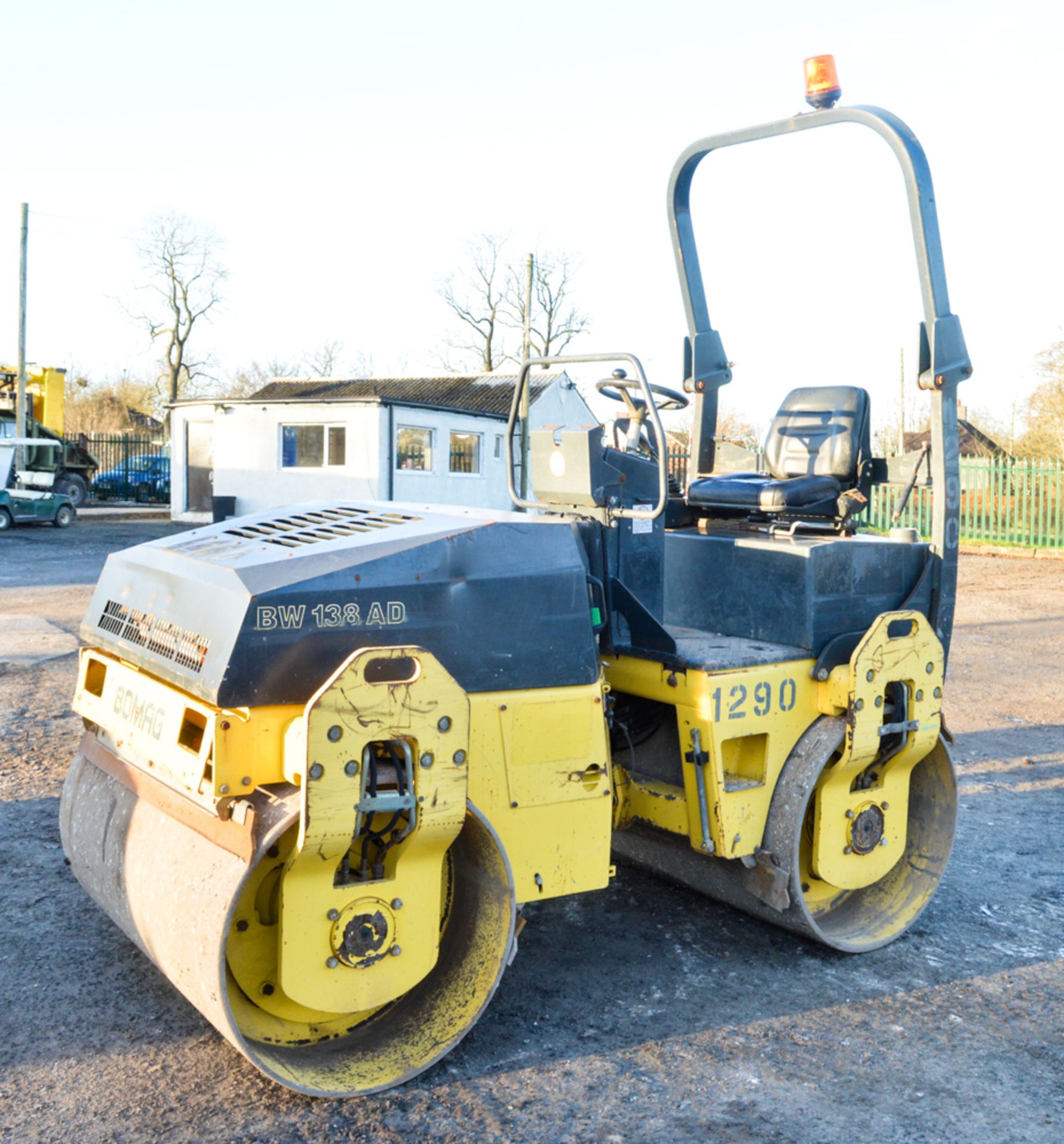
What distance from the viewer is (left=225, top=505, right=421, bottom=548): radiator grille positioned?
3428mm

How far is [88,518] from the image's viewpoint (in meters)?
25.9

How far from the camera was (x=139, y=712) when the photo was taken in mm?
3367

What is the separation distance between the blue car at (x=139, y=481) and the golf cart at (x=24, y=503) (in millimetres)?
8529

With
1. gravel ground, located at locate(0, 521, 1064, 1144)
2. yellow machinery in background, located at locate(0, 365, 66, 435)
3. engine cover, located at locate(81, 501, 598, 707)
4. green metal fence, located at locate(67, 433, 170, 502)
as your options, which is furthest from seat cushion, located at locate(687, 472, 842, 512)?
green metal fence, located at locate(67, 433, 170, 502)

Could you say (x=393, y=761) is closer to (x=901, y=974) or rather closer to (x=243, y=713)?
(x=243, y=713)

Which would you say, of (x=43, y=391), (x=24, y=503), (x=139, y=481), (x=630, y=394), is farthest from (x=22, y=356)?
(x=630, y=394)

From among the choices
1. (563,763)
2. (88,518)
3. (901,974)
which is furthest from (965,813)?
(88,518)

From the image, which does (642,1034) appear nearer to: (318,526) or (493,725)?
(493,725)

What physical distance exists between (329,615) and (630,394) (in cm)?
156

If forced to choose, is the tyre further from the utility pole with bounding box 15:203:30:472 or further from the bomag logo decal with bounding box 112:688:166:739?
the bomag logo decal with bounding box 112:688:166:739

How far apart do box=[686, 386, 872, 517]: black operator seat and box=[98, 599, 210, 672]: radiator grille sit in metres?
2.37

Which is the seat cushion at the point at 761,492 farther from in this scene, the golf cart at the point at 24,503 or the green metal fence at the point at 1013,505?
the golf cart at the point at 24,503

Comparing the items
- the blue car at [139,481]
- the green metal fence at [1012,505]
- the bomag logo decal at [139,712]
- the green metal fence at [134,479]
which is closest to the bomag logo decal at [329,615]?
the bomag logo decal at [139,712]

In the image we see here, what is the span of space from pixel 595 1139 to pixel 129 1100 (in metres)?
1.21
